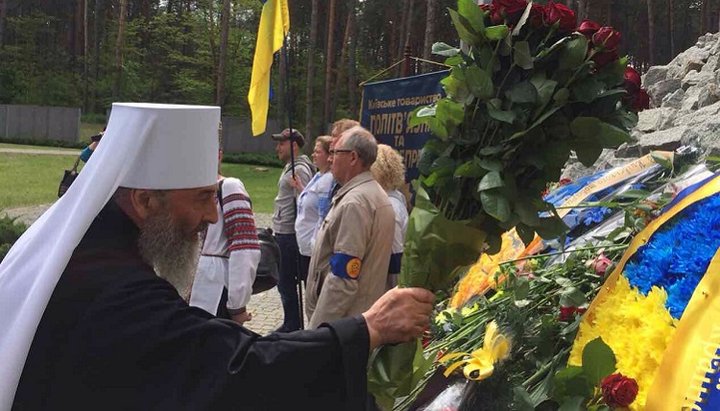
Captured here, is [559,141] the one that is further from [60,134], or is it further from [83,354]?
[60,134]

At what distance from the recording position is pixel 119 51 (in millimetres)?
42000

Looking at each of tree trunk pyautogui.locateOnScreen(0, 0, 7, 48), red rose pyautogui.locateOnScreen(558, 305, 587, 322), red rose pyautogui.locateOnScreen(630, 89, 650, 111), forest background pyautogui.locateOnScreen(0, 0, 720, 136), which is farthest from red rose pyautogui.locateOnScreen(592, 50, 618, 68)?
tree trunk pyautogui.locateOnScreen(0, 0, 7, 48)

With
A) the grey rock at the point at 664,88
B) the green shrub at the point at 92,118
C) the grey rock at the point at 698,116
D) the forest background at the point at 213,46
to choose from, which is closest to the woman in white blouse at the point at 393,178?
the grey rock at the point at 698,116

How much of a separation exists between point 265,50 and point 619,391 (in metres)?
5.43

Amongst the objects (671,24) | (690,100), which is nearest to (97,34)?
(671,24)

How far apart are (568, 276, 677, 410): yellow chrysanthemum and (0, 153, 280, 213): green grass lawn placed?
52.4ft

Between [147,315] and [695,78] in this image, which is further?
[695,78]

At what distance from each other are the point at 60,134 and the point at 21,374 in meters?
39.7

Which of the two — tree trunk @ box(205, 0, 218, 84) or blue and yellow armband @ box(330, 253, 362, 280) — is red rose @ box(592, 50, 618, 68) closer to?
blue and yellow armband @ box(330, 253, 362, 280)

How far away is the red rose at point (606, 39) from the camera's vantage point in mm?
2006

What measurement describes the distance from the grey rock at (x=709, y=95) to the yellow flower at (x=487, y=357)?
4.65 m

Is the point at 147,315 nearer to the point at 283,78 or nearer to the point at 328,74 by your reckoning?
the point at 283,78

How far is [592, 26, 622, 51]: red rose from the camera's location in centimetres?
201

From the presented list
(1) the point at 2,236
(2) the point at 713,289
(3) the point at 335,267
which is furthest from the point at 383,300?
(1) the point at 2,236
